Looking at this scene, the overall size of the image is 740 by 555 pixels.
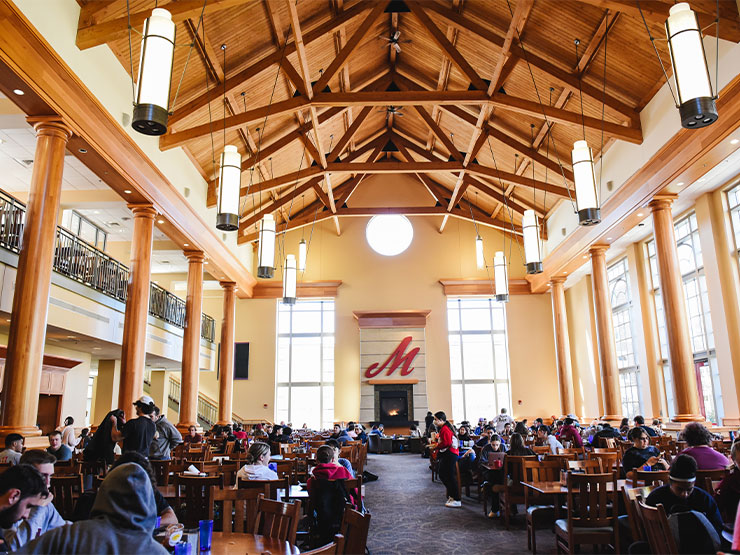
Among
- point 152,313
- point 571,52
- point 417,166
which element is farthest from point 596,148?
point 152,313

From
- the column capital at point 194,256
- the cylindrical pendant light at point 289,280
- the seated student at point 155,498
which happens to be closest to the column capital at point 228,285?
the column capital at point 194,256

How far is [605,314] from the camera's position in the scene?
43.0ft

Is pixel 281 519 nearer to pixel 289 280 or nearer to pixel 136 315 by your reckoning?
pixel 136 315

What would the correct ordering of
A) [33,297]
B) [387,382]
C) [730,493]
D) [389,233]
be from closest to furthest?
[730,493], [33,297], [387,382], [389,233]

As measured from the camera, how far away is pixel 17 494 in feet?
7.65

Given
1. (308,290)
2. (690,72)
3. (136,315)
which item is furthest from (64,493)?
(308,290)

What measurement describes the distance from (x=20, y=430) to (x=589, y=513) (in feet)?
18.4

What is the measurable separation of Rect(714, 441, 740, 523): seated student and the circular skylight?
1617 centimetres

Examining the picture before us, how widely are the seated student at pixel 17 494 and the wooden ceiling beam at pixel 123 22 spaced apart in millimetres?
6039

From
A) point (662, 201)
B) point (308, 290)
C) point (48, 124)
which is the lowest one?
point (48, 124)

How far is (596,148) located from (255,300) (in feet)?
38.4

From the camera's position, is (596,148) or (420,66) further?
(420,66)

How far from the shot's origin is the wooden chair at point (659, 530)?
2.64 meters

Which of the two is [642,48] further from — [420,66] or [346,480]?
[346,480]
